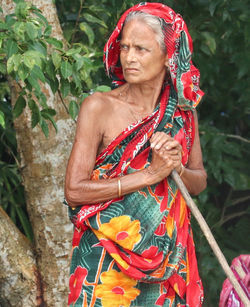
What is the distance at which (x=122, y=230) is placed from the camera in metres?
2.59

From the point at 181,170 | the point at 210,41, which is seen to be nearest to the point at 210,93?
the point at 210,41

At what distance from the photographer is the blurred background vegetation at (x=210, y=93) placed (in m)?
4.20

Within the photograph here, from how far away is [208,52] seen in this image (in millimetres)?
4438

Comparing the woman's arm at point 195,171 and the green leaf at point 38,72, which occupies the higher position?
the green leaf at point 38,72

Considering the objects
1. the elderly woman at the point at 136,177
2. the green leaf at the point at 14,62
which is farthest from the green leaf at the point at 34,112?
the elderly woman at the point at 136,177

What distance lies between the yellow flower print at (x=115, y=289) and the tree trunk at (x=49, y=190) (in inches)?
45.5

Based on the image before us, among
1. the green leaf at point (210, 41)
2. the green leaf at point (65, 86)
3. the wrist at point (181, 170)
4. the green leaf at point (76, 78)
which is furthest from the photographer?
the green leaf at point (210, 41)

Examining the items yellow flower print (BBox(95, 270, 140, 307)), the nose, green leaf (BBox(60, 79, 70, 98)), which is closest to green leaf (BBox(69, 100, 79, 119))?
green leaf (BBox(60, 79, 70, 98))

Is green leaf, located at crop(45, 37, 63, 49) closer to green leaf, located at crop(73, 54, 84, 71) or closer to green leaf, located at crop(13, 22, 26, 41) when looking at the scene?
green leaf, located at crop(73, 54, 84, 71)

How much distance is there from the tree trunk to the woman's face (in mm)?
1122

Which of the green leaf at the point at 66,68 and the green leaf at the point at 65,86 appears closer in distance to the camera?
the green leaf at the point at 66,68

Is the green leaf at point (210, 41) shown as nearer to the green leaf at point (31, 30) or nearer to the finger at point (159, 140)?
the green leaf at point (31, 30)

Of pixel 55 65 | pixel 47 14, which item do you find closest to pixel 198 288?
pixel 55 65

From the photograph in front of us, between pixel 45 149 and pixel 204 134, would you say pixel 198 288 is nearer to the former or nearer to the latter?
pixel 45 149
